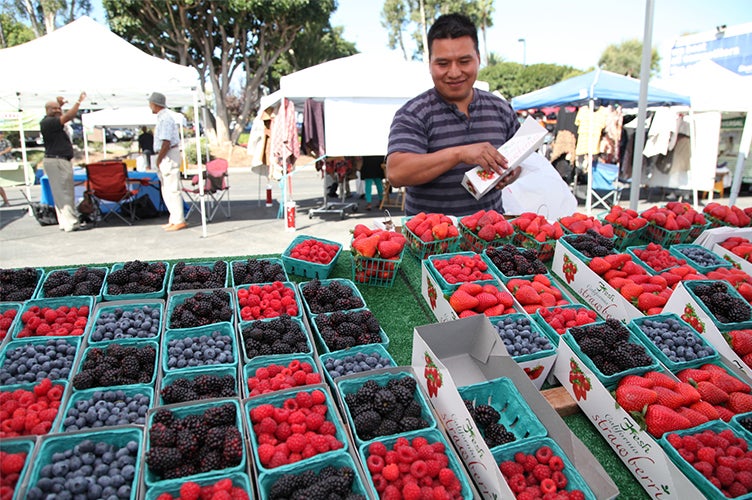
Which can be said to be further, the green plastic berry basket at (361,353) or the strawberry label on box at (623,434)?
the green plastic berry basket at (361,353)

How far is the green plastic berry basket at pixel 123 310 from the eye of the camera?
1.90m

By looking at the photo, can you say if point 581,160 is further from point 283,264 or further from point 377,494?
point 377,494

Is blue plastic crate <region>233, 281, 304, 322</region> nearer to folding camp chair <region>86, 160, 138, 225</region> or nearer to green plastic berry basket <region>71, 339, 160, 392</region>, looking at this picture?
green plastic berry basket <region>71, 339, 160, 392</region>

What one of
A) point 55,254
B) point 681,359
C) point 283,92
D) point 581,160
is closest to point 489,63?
point 581,160

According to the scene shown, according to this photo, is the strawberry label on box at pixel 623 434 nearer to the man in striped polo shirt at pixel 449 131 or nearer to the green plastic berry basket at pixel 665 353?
the green plastic berry basket at pixel 665 353

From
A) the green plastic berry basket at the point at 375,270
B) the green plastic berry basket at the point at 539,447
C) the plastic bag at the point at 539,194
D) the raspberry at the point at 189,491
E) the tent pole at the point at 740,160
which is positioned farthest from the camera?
the tent pole at the point at 740,160

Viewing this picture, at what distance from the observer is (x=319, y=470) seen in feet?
4.29

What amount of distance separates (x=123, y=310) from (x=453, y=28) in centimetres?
212

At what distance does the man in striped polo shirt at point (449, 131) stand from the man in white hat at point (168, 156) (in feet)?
18.9

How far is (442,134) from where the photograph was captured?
275cm

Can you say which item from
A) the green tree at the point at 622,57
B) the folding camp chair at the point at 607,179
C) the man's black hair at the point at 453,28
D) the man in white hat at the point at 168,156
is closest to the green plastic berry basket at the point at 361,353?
the man's black hair at the point at 453,28

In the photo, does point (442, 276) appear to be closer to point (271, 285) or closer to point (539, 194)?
point (271, 285)

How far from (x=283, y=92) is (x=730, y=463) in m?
7.63

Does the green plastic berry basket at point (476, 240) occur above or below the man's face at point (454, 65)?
below
